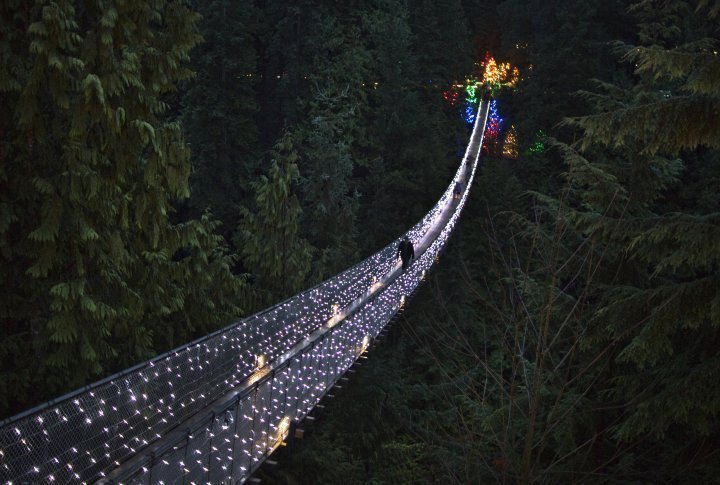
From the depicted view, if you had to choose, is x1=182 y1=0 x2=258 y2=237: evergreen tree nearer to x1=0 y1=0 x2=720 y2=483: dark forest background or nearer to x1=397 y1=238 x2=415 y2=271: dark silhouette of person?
x1=0 y1=0 x2=720 y2=483: dark forest background

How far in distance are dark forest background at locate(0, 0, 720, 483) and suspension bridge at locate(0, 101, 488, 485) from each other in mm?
991

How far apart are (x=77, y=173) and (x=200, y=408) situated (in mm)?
2631

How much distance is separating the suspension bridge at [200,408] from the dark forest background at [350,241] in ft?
3.25

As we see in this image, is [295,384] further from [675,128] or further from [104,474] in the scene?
[675,128]

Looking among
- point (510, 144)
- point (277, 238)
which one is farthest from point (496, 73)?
point (277, 238)

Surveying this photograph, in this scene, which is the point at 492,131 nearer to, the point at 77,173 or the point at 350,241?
the point at 350,241

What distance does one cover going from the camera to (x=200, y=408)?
7.62m

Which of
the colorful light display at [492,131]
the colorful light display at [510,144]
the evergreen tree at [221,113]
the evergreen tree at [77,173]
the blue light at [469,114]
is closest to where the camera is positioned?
the evergreen tree at [77,173]

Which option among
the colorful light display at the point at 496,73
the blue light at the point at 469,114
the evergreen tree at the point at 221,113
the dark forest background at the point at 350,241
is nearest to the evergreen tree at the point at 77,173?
the dark forest background at the point at 350,241

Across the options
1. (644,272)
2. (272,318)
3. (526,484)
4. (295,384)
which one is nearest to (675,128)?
(526,484)

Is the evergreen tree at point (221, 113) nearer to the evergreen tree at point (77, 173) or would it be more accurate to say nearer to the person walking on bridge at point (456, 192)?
the person walking on bridge at point (456, 192)

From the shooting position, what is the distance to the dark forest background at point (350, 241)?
4.75m

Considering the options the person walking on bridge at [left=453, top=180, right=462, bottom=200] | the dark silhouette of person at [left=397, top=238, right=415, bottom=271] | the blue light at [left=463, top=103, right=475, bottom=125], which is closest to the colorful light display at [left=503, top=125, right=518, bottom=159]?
the blue light at [left=463, top=103, right=475, bottom=125]

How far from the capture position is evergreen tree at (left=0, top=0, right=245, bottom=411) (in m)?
6.87
